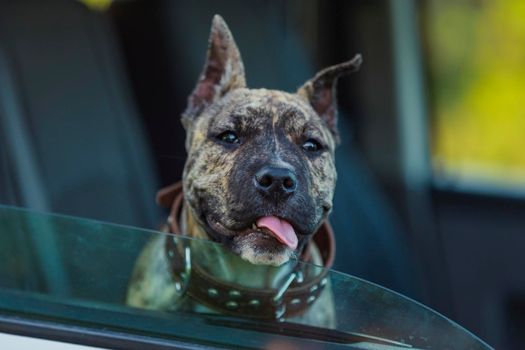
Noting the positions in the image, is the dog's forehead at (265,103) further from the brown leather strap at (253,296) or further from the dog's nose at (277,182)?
the brown leather strap at (253,296)

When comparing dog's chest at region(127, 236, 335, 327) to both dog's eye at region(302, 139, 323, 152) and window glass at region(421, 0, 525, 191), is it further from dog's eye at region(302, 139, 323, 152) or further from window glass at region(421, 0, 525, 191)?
window glass at region(421, 0, 525, 191)

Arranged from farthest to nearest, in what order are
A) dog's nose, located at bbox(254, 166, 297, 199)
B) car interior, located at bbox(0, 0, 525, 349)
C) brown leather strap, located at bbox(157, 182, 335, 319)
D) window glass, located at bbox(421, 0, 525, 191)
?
window glass, located at bbox(421, 0, 525, 191) < car interior, located at bbox(0, 0, 525, 349) < brown leather strap, located at bbox(157, 182, 335, 319) < dog's nose, located at bbox(254, 166, 297, 199)

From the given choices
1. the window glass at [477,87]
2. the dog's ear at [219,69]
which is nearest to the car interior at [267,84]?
the window glass at [477,87]

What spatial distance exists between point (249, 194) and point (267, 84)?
687 millimetres

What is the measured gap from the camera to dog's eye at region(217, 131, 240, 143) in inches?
63.7

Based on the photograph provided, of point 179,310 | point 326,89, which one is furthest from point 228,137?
point 179,310

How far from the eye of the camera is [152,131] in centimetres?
316

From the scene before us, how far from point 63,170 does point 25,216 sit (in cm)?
134

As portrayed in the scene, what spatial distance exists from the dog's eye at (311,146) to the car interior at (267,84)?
352 millimetres

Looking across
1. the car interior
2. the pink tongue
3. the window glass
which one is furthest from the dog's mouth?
the window glass

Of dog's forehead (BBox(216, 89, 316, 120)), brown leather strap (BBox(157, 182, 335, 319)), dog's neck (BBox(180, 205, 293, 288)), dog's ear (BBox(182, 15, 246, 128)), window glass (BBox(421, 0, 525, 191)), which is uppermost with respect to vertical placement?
dog's ear (BBox(182, 15, 246, 128))

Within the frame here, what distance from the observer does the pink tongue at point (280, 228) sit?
1525mm

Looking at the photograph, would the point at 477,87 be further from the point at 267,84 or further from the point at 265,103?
the point at 265,103

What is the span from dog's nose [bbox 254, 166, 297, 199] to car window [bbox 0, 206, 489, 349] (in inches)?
5.7
